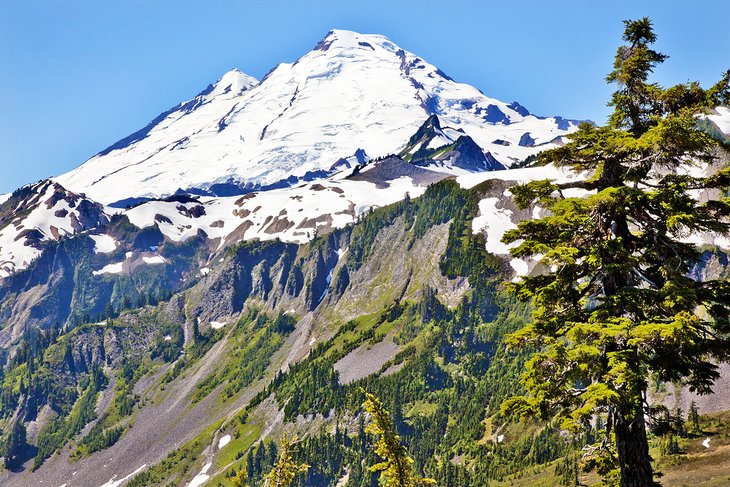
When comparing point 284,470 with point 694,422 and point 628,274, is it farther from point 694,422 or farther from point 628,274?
point 694,422

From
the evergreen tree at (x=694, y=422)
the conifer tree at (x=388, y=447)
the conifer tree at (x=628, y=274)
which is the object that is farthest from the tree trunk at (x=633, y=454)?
the evergreen tree at (x=694, y=422)

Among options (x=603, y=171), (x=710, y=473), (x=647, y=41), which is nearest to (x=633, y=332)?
(x=603, y=171)

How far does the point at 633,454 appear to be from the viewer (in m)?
20.7

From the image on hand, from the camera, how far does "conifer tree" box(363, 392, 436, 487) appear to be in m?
32.4

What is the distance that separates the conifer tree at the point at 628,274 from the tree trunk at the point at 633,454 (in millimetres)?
33

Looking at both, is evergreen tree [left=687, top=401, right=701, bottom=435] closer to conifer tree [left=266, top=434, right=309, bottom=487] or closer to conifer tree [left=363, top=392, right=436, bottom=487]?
conifer tree [left=363, top=392, right=436, bottom=487]

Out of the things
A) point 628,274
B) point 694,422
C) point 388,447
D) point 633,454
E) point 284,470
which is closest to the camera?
point 633,454

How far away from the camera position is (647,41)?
23.9m

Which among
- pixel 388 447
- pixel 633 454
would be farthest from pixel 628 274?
pixel 388 447

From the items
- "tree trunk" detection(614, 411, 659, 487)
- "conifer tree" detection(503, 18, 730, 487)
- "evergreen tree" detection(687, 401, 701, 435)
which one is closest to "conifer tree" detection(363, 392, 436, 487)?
"conifer tree" detection(503, 18, 730, 487)

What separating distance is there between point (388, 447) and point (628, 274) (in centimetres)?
1640

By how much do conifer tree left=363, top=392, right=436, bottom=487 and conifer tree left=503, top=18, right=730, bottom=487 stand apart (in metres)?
11.7

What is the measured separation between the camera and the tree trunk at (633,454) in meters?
20.5

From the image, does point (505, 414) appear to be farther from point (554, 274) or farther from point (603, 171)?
point (603, 171)
